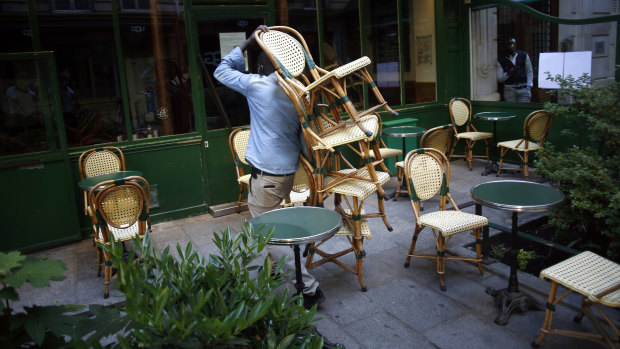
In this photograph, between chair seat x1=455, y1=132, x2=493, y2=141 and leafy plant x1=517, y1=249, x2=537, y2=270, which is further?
chair seat x1=455, y1=132, x2=493, y2=141

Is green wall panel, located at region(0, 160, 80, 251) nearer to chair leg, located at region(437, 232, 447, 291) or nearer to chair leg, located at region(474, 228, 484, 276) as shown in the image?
chair leg, located at region(437, 232, 447, 291)

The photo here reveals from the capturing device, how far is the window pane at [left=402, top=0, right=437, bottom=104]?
8.93 metres

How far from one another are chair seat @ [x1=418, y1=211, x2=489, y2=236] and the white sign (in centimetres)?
386

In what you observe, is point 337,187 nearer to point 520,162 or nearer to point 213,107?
point 213,107

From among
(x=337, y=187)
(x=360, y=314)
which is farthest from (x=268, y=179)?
(x=360, y=314)

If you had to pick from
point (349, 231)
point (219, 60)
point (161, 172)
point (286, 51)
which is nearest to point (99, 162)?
point (161, 172)

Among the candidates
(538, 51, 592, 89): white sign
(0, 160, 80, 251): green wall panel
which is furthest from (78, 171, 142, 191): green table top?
(538, 51, 592, 89): white sign

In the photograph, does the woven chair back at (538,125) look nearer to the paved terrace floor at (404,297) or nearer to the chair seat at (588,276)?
the paved terrace floor at (404,297)

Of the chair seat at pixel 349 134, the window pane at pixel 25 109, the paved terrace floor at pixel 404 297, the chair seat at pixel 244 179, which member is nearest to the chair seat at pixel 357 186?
the chair seat at pixel 349 134

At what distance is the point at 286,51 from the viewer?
401cm

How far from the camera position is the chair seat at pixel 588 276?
124 inches

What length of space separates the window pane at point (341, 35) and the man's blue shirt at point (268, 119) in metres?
3.99

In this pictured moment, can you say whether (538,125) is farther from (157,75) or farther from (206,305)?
(206,305)

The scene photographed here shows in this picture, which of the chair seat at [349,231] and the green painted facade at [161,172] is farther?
the green painted facade at [161,172]
